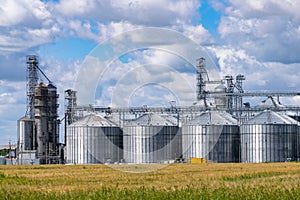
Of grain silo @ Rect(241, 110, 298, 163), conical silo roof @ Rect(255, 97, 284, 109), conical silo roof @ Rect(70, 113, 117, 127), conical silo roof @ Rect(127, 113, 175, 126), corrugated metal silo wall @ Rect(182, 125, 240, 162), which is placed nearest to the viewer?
grain silo @ Rect(241, 110, 298, 163)

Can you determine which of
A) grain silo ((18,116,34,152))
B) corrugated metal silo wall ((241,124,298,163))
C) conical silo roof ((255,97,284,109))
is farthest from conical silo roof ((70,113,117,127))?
conical silo roof ((255,97,284,109))

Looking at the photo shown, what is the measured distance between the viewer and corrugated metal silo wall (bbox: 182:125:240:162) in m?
110

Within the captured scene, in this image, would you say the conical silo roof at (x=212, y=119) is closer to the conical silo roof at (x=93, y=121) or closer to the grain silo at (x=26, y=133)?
the conical silo roof at (x=93, y=121)

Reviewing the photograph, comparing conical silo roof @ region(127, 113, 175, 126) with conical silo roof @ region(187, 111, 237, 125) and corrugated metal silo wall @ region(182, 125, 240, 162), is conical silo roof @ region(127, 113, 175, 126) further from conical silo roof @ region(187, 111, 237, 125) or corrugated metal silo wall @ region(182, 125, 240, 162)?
corrugated metal silo wall @ region(182, 125, 240, 162)

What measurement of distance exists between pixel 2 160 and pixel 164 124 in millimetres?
33543

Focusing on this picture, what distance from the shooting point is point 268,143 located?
355 feet

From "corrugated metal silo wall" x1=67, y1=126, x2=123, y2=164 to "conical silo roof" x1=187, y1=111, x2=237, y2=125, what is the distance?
13.5 m

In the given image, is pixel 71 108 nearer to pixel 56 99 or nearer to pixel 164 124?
pixel 56 99

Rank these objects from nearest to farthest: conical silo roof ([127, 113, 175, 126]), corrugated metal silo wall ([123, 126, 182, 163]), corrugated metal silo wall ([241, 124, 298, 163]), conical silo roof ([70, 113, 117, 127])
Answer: corrugated metal silo wall ([241, 124, 298, 163]) < corrugated metal silo wall ([123, 126, 182, 163]) < conical silo roof ([127, 113, 175, 126]) < conical silo roof ([70, 113, 117, 127])

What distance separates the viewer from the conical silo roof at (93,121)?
117750 millimetres

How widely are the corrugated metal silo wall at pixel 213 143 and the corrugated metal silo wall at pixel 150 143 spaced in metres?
2.47

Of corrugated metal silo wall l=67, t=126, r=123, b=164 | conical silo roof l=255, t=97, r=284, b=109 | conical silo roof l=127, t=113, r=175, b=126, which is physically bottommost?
corrugated metal silo wall l=67, t=126, r=123, b=164

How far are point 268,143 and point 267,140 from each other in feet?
1.62

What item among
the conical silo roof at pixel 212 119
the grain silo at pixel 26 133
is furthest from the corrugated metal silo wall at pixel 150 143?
the grain silo at pixel 26 133
